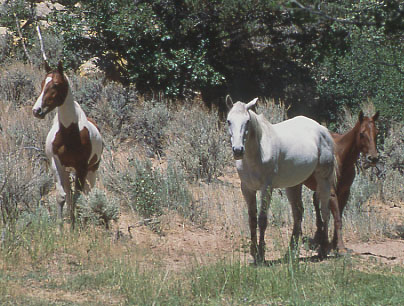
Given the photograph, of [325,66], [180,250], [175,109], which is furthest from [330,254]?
[325,66]

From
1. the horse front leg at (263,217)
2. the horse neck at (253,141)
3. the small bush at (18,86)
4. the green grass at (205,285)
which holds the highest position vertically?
the small bush at (18,86)

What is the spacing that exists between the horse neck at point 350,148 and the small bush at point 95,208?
10.7 ft

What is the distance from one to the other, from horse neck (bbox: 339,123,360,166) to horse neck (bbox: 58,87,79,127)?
12.1ft

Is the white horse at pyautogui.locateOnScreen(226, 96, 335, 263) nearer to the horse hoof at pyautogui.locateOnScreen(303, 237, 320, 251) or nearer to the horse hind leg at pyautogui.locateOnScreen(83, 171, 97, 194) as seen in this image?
the horse hoof at pyautogui.locateOnScreen(303, 237, 320, 251)

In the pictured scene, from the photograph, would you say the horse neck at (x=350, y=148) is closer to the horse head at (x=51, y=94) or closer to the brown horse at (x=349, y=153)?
the brown horse at (x=349, y=153)

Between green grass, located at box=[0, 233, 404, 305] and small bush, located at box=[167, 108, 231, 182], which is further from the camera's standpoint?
small bush, located at box=[167, 108, 231, 182]

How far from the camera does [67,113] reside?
27.8ft

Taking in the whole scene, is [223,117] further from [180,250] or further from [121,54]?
[180,250]

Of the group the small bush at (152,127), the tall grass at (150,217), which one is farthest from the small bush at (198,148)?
the small bush at (152,127)

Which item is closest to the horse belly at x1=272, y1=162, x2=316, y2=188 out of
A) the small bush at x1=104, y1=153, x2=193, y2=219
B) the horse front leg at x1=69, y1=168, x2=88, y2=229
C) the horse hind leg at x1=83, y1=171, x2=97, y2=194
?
the small bush at x1=104, y1=153, x2=193, y2=219

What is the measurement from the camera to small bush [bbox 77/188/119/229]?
27.5 ft

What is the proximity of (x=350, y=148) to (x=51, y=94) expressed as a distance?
412 centimetres

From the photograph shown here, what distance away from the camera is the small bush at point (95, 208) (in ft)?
27.5

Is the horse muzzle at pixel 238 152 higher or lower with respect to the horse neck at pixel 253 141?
lower
